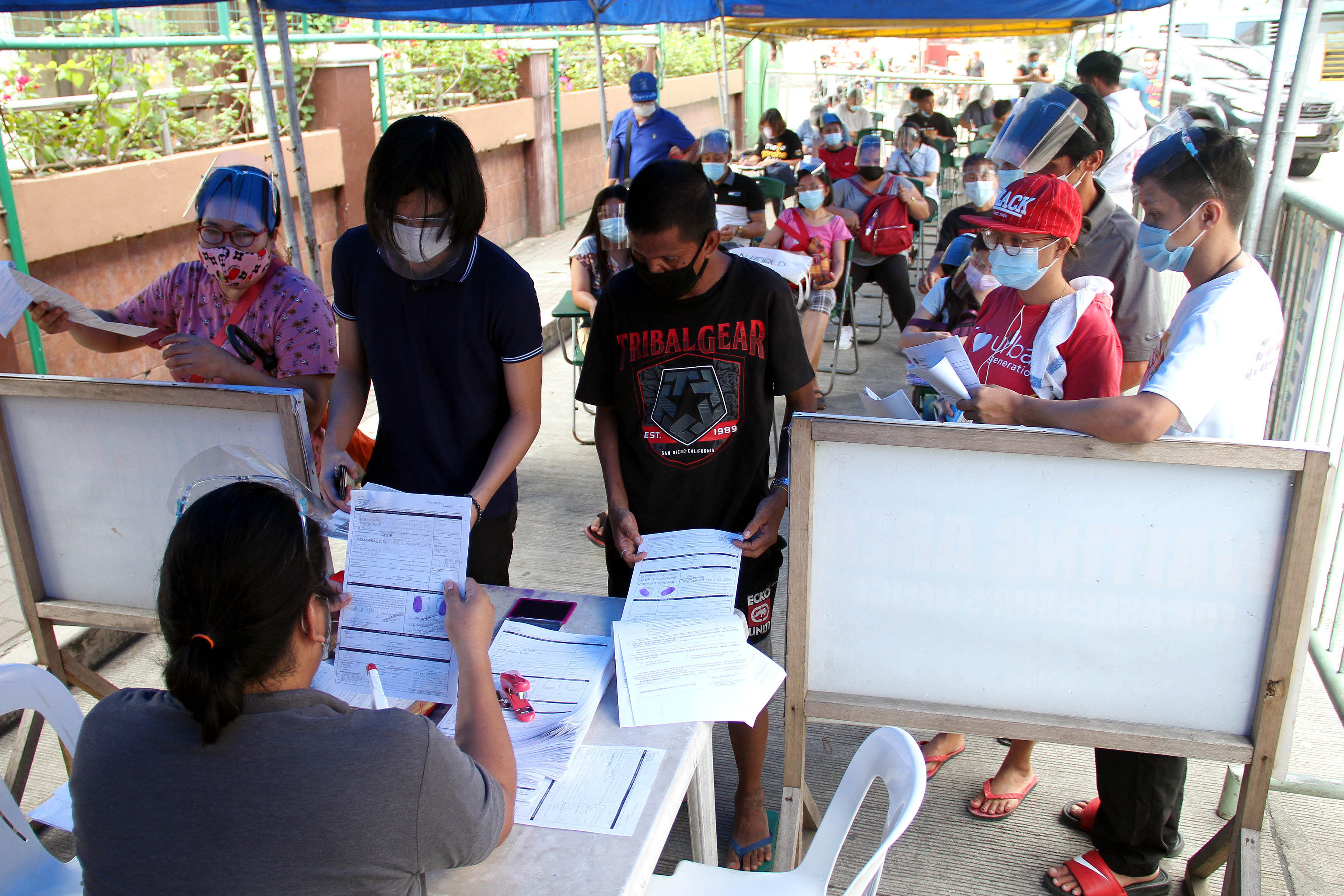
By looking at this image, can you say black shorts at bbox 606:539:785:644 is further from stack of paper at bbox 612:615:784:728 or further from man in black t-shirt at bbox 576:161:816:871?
stack of paper at bbox 612:615:784:728

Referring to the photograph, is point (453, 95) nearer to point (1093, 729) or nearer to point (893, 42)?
point (1093, 729)

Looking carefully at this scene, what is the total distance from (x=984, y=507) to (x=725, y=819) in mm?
1252

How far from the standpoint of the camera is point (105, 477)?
92.5 inches

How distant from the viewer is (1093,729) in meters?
1.86

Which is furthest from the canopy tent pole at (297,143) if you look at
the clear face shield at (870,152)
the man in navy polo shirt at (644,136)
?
the clear face shield at (870,152)

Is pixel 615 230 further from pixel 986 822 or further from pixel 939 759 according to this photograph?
pixel 986 822

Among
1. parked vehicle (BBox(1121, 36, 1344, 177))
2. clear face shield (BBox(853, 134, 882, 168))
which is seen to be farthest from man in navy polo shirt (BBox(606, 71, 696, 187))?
parked vehicle (BBox(1121, 36, 1344, 177))

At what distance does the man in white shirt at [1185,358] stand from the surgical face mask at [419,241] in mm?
1104

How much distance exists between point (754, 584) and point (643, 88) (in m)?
6.11

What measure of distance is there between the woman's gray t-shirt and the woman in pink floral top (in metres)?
1.19

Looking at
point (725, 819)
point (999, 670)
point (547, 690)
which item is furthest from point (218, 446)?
point (999, 670)

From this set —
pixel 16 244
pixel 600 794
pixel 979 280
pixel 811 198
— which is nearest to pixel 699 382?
pixel 600 794

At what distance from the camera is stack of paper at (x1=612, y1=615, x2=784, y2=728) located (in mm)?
1658

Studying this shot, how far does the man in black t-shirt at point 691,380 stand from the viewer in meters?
2.02
